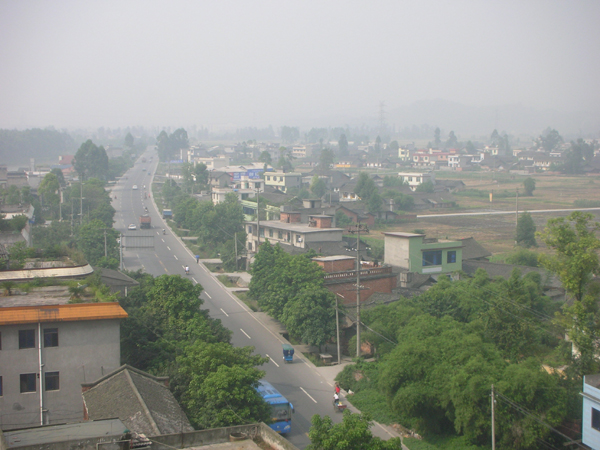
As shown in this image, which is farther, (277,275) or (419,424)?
(277,275)

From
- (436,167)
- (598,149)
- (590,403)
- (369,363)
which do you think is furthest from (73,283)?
(598,149)

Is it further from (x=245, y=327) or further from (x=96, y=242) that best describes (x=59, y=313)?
(x=96, y=242)

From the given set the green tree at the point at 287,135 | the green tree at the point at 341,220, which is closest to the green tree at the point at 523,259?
the green tree at the point at 341,220

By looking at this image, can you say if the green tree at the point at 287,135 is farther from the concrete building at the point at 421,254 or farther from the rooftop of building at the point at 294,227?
the concrete building at the point at 421,254

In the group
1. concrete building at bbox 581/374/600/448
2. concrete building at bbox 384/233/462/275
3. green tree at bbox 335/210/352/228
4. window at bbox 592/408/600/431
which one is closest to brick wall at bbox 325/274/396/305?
concrete building at bbox 384/233/462/275

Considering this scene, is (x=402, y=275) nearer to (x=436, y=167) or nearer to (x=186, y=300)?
(x=186, y=300)

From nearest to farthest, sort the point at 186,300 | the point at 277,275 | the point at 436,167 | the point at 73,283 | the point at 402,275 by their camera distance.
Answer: the point at 73,283, the point at 186,300, the point at 277,275, the point at 402,275, the point at 436,167
